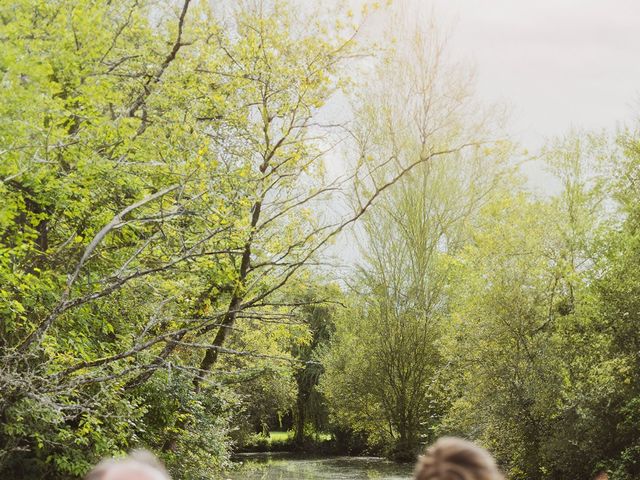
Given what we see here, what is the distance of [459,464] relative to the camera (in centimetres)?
134

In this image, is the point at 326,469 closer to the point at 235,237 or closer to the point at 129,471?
the point at 235,237

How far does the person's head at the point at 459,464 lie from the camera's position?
132 centimetres

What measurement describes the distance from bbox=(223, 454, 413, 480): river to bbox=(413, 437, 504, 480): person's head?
26.0 meters

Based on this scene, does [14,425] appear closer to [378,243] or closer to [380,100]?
[380,100]

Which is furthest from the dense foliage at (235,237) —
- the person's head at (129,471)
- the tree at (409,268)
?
the person's head at (129,471)

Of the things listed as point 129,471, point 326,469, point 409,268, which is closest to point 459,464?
point 129,471

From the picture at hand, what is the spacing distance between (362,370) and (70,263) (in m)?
28.6

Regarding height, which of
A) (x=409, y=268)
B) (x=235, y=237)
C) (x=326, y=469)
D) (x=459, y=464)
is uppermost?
(x=409, y=268)

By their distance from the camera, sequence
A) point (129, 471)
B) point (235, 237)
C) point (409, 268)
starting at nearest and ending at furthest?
point (129, 471)
point (235, 237)
point (409, 268)

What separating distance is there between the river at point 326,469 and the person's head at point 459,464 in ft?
85.2

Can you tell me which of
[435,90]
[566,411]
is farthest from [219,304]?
[435,90]

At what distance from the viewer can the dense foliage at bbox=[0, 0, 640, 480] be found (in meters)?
9.77

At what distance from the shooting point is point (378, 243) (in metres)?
36.4

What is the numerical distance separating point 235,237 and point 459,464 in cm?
1016
